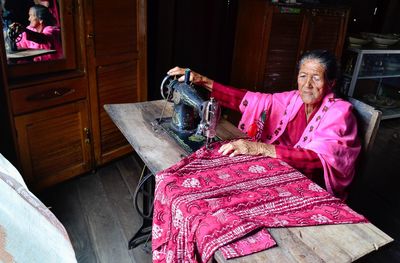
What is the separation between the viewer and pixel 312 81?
5.48ft

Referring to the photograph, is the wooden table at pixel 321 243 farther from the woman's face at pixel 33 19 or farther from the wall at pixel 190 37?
the wall at pixel 190 37

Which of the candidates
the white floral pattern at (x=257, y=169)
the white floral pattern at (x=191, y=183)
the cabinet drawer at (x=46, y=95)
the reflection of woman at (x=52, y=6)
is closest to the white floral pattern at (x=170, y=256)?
the white floral pattern at (x=191, y=183)

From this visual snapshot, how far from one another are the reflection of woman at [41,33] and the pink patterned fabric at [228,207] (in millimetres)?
1429

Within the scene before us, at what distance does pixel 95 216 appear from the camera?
2285 millimetres

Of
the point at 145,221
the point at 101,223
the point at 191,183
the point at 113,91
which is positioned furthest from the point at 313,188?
the point at 113,91

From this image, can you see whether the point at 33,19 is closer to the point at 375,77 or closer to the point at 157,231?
the point at 157,231

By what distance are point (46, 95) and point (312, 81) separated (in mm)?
1615

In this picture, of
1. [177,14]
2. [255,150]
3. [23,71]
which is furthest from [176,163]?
[177,14]

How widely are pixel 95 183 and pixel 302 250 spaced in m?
2.01

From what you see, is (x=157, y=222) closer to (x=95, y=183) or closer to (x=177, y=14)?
(x=95, y=183)

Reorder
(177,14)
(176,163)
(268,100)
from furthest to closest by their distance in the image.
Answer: (177,14)
(268,100)
(176,163)

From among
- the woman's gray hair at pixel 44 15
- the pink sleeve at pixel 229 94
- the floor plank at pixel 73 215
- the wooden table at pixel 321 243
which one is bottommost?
the floor plank at pixel 73 215

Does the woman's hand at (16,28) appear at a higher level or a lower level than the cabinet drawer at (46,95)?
higher

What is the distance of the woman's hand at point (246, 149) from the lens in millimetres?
1450
